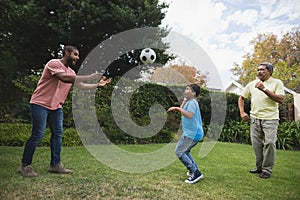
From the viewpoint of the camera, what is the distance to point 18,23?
7.82 meters

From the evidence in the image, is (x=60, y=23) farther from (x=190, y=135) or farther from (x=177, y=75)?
(x=190, y=135)

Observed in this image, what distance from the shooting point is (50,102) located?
2871 mm

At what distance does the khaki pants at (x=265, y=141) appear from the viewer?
132 inches

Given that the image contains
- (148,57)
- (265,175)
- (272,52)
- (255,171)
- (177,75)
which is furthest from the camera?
(272,52)

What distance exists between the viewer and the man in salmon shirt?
2785mm

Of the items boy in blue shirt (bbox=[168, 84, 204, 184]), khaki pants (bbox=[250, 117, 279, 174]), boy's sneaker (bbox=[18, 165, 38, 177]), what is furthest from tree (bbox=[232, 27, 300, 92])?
boy's sneaker (bbox=[18, 165, 38, 177])

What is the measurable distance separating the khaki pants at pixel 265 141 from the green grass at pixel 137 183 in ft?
0.70

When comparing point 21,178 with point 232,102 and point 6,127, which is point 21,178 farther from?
point 232,102

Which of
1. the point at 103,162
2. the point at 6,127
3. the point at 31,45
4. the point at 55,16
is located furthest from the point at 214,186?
the point at 31,45

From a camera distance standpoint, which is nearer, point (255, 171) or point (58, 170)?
point (58, 170)

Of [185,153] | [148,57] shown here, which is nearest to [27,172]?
[185,153]

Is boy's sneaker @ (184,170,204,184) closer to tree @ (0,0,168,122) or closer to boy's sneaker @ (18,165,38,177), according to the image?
boy's sneaker @ (18,165,38,177)

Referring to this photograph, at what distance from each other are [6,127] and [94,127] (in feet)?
6.04

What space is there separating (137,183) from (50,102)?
1.32m
